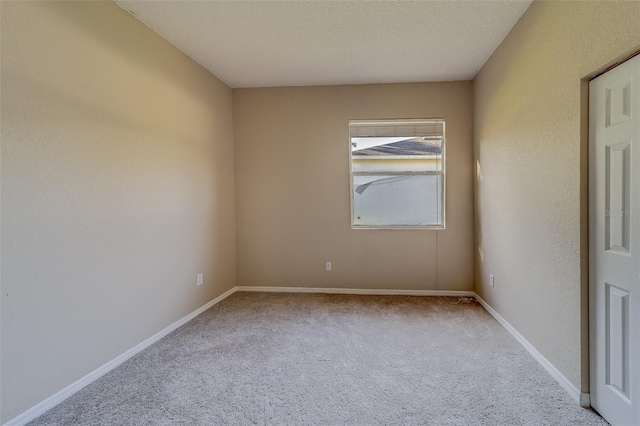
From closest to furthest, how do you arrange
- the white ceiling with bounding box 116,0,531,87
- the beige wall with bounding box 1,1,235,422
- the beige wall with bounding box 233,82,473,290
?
the beige wall with bounding box 1,1,235,422 < the white ceiling with bounding box 116,0,531,87 < the beige wall with bounding box 233,82,473,290

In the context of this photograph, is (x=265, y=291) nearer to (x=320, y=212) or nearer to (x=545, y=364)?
(x=320, y=212)

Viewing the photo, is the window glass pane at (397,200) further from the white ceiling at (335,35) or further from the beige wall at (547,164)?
the white ceiling at (335,35)

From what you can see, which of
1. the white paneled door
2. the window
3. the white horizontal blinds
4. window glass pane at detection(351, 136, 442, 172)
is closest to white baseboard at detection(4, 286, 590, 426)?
the white paneled door

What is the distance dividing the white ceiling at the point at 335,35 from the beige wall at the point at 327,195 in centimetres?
33

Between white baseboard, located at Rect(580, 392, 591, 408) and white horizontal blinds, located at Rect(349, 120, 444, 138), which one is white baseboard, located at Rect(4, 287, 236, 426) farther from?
white baseboard, located at Rect(580, 392, 591, 408)

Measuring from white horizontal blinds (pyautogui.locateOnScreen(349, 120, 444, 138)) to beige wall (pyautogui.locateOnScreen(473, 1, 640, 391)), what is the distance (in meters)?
0.75

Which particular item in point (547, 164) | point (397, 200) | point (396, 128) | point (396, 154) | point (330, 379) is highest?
point (396, 128)

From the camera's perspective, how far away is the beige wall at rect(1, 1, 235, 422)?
159 cm

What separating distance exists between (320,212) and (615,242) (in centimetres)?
280

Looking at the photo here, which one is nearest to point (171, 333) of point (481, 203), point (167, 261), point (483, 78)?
point (167, 261)

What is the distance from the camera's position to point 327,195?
382cm

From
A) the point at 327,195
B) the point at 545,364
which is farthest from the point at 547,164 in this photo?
the point at 327,195

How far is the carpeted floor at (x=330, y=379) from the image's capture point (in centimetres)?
165

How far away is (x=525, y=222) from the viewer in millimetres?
2350
